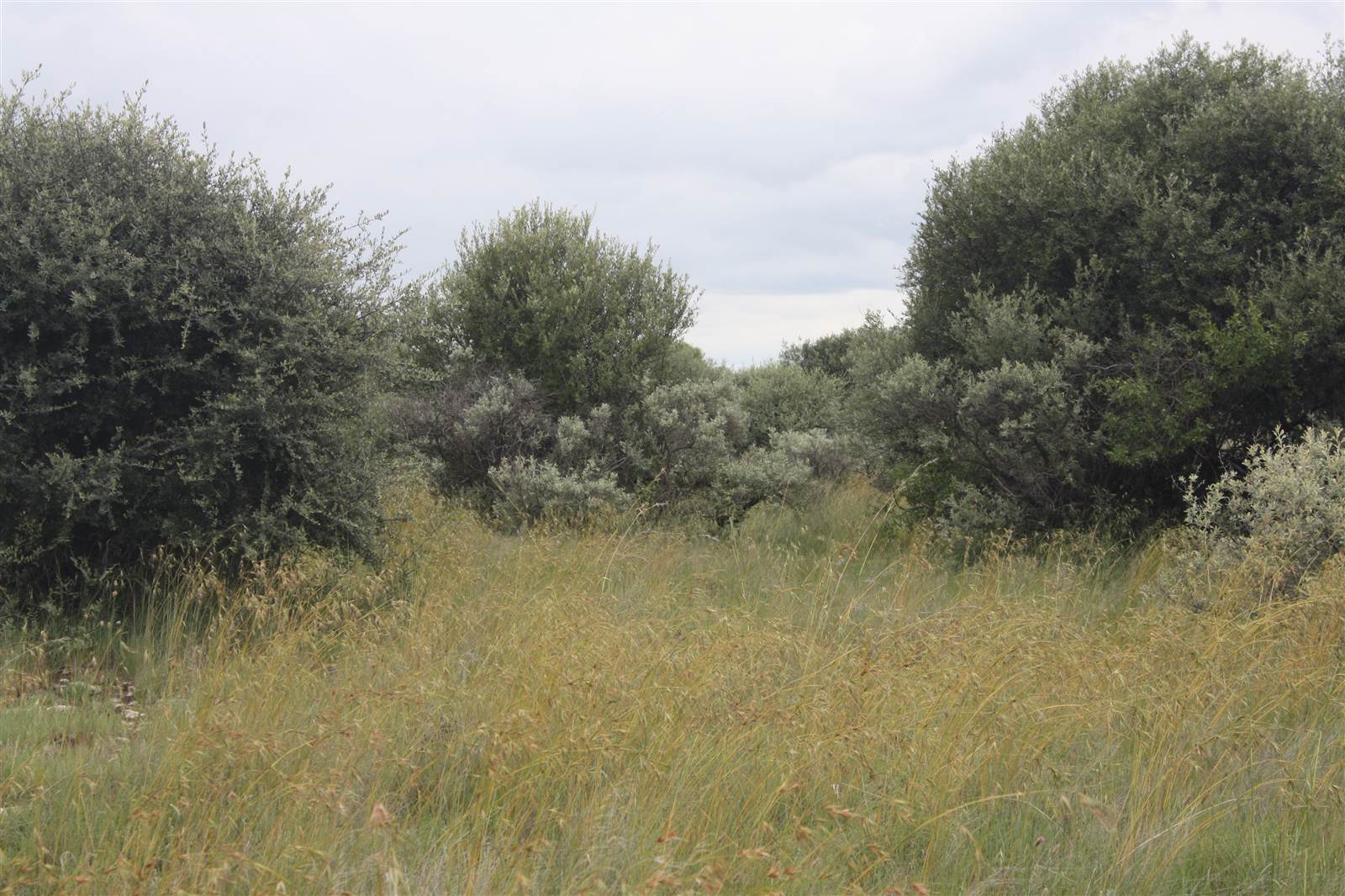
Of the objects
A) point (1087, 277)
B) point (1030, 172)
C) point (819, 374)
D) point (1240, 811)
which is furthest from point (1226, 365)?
point (819, 374)

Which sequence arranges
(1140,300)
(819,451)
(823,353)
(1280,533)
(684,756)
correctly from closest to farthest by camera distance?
(684,756) < (1280,533) < (1140,300) < (819,451) < (823,353)

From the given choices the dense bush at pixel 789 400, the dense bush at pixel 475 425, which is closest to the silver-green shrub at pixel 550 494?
the dense bush at pixel 475 425

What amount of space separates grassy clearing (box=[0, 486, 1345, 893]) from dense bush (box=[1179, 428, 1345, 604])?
0.46 metres

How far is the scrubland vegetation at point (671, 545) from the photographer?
3447 mm

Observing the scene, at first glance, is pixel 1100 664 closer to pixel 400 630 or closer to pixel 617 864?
pixel 617 864

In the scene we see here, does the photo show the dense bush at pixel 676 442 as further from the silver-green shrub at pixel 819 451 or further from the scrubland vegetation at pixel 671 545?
the silver-green shrub at pixel 819 451

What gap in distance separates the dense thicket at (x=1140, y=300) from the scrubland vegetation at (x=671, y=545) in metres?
0.05

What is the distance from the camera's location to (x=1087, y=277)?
Result: 1014 centimetres

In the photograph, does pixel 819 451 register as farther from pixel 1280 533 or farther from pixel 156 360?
pixel 156 360

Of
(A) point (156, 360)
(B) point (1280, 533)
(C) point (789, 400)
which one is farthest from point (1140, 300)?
(C) point (789, 400)

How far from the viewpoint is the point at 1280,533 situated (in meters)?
6.43

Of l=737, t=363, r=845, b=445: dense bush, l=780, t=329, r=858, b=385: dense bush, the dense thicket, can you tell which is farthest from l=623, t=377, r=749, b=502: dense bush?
l=780, t=329, r=858, b=385: dense bush

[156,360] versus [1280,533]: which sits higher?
[156,360]

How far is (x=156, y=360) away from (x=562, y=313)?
6.21m
